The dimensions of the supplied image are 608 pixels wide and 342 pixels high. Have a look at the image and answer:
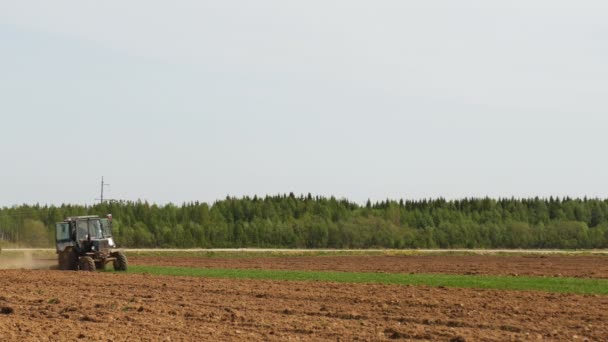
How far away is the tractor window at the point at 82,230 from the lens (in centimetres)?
4225

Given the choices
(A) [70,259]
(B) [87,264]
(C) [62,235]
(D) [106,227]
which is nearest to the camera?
(B) [87,264]

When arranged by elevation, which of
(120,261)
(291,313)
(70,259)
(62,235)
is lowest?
(291,313)

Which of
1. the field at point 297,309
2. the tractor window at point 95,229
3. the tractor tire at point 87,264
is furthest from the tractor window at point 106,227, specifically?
the field at point 297,309

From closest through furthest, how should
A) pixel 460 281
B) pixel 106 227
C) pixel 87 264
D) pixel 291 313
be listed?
pixel 291 313
pixel 460 281
pixel 87 264
pixel 106 227

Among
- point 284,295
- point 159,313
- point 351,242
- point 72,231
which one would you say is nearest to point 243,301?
point 284,295

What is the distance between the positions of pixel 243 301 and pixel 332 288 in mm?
5007

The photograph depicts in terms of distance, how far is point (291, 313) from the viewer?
2200 cm

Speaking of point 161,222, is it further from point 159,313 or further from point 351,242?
point 159,313

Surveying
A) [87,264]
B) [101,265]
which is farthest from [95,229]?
[87,264]

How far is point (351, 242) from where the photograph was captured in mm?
94188

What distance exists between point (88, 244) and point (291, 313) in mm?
22601

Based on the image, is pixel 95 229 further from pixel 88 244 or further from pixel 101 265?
pixel 101 265

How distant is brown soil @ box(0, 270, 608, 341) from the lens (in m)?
17.9

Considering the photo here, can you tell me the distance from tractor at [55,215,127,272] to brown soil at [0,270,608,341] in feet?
35.2
